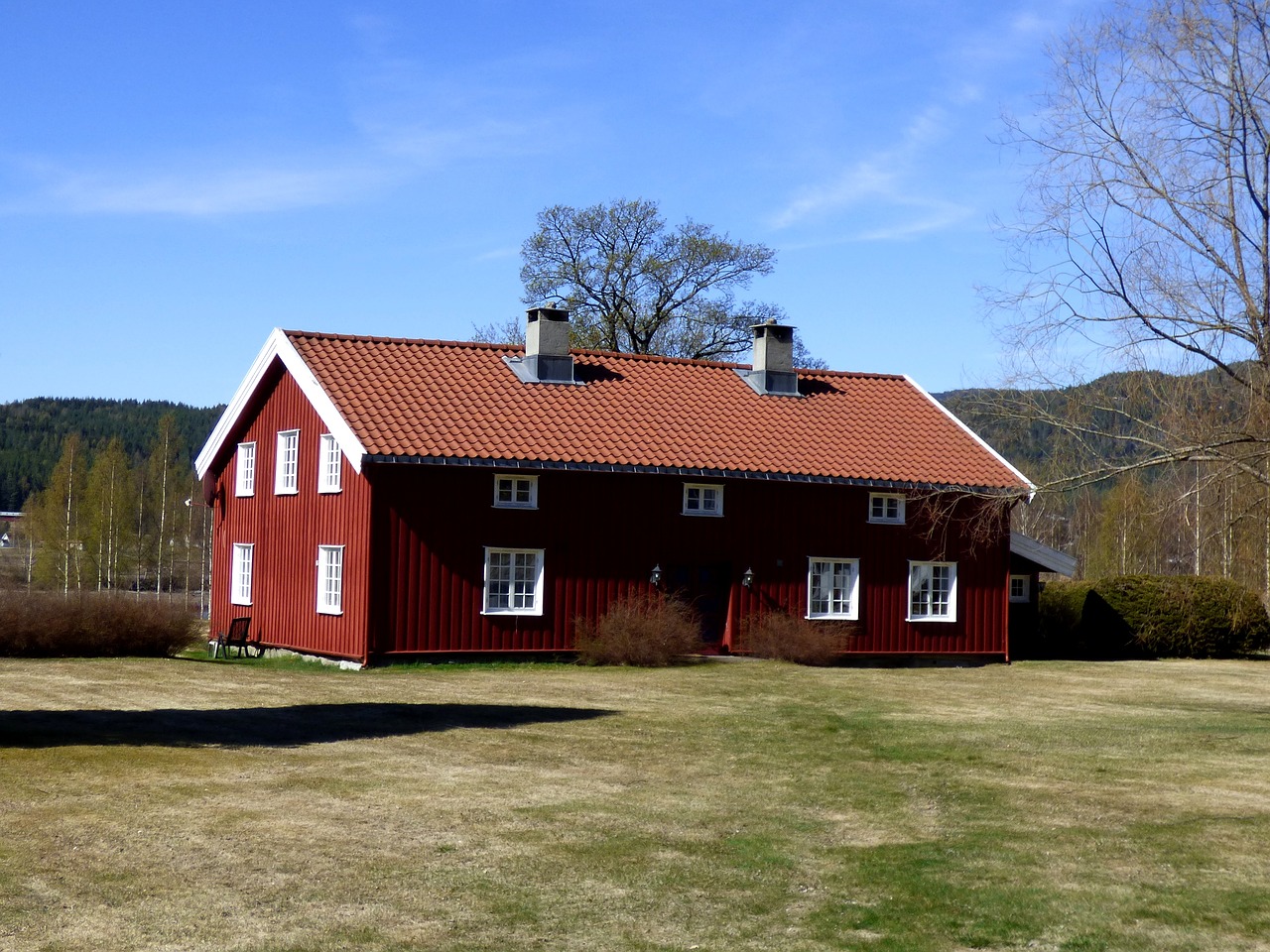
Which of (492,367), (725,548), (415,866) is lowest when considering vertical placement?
(415,866)

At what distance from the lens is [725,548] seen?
28047 millimetres

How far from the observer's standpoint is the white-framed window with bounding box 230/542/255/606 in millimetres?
30859

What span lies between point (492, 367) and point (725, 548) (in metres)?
6.03

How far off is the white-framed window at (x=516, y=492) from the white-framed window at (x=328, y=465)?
2960 mm

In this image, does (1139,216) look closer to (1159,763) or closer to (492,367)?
(1159,763)

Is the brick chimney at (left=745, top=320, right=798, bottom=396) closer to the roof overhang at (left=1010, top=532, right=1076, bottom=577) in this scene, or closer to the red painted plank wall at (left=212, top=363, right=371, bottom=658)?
the roof overhang at (left=1010, top=532, right=1076, bottom=577)

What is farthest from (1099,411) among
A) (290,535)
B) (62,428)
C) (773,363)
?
(62,428)

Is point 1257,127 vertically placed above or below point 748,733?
above

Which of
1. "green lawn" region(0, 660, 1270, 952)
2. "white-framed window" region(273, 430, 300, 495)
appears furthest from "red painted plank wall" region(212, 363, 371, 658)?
"green lawn" region(0, 660, 1270, 952)

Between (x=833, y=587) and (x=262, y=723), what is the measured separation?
1502 cm

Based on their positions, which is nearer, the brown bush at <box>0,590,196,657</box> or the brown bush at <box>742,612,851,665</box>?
the brown bush at <box>0,590,196,657</box>

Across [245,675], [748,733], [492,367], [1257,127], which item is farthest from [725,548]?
[1257,127]

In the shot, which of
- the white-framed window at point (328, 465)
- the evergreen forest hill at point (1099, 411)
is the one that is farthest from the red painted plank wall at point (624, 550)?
the evergreen forest hill at point (1099, 411)

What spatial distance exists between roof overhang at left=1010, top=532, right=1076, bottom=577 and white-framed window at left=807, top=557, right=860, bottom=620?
460cm
